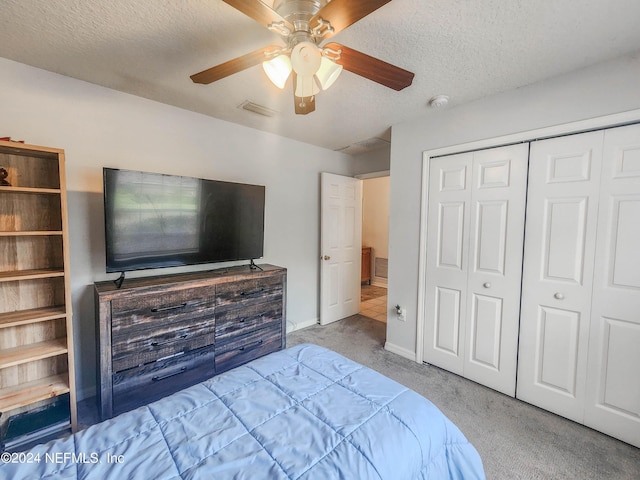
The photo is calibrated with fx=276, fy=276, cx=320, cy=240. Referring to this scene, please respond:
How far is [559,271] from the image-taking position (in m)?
1.97

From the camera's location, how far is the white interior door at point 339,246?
3590 millimetres

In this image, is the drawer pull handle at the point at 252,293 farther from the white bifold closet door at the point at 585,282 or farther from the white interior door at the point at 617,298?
the white interior door at the point at 617,298

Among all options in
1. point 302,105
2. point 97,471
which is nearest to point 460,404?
point 97,471

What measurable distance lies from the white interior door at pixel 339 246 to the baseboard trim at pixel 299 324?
0.11m

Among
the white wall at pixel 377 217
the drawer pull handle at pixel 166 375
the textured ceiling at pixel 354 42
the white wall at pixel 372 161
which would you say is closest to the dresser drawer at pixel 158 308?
the drawer pull handle at pixel 166 375

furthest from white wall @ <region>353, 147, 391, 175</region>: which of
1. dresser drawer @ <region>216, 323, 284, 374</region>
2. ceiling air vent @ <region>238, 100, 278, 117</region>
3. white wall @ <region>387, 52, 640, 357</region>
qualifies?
dresser drawer @ <region>216, 323, 284, 374</region>

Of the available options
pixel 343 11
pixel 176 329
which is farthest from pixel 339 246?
pixel 343 11

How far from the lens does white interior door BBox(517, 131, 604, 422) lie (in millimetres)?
1854

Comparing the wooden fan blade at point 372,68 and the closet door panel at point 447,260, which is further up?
the wooden fan blade at point 372,68

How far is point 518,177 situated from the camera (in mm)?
2115

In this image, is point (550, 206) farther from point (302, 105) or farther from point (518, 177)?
point (302, 105)

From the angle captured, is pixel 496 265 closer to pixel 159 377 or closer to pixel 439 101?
pixel 439 101

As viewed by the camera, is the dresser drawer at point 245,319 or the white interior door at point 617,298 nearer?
the white interior door at point 617,298

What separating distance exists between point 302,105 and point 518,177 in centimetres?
175
